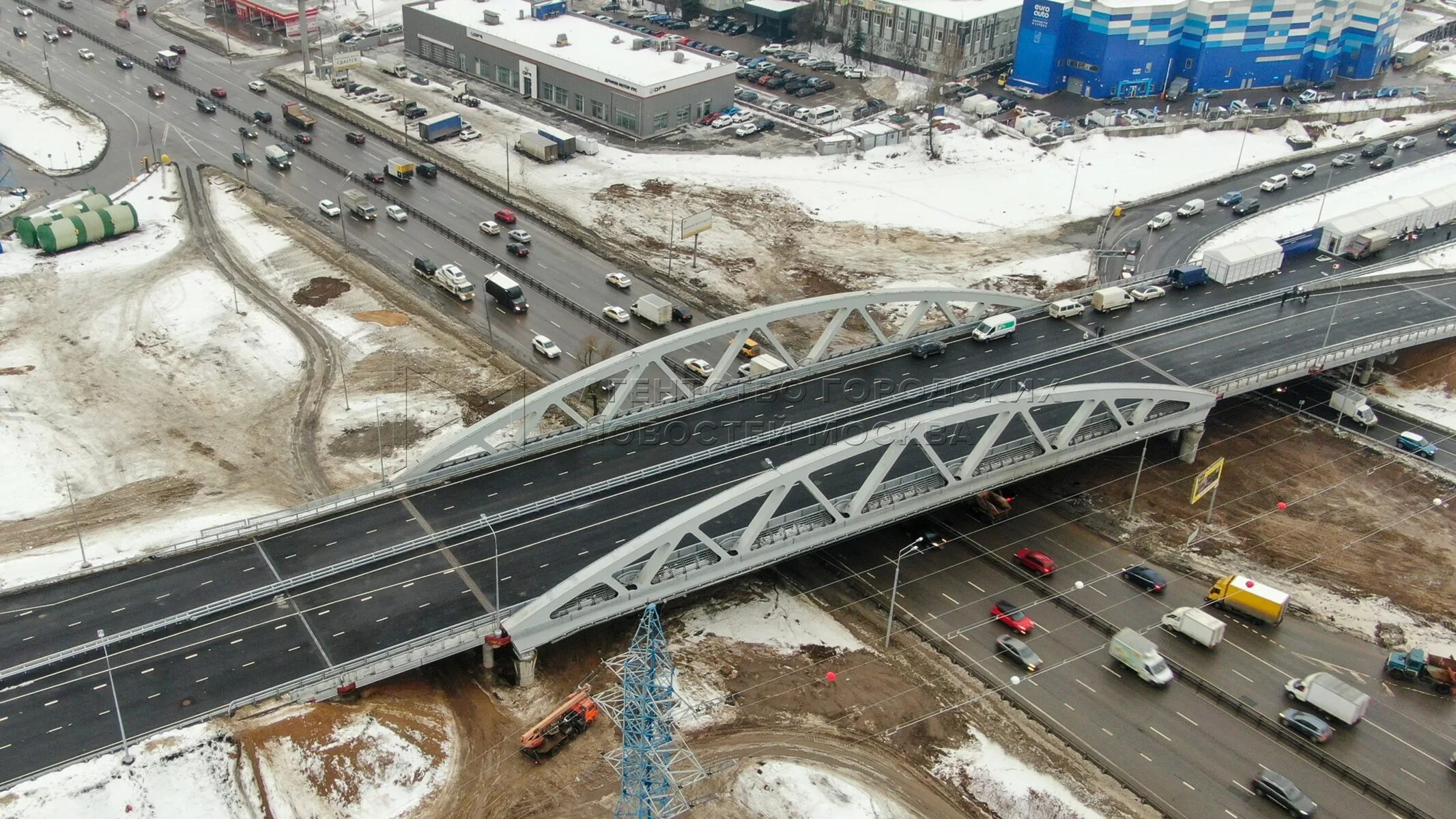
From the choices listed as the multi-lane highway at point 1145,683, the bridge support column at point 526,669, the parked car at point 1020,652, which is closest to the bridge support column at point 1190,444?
the multi-lane highway at point 1145,683

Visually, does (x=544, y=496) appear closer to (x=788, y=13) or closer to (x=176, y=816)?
(x=176, y=816)

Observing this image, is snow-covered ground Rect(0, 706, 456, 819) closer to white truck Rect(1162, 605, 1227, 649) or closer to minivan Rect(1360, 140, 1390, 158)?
white truck Rect(1162, 605, 1227, 649)

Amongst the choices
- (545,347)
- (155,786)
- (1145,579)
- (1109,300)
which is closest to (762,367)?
(545,347)

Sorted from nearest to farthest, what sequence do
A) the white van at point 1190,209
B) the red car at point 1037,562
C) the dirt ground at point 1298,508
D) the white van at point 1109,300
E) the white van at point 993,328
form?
the red car at point 1037,562 → the dirt ground at point 1298,508 → the white van at point 993,328 → the white van at point 1109,300 → the white van at point 1190,209

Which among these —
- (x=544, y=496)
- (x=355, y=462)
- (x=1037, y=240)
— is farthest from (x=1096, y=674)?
(x=1037, y=240)

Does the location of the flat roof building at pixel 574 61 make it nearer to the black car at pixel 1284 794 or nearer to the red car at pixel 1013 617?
the red car at pixel 1013 617
